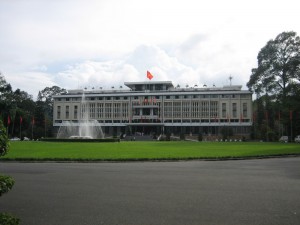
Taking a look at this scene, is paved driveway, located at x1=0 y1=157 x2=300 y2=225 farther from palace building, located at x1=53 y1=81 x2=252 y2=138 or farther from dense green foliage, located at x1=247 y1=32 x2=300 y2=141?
palace building, located at x1=53 y1=81 x2=252 y2=138

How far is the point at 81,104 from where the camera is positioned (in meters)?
109

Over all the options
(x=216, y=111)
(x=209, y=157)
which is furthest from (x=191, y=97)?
(x=209, y=157)

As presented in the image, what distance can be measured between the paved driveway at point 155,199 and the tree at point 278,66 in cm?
4622

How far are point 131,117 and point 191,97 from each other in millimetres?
21147

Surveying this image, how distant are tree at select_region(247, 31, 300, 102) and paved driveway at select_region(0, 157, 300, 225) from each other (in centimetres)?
4622

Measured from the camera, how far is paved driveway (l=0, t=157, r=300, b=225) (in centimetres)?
699

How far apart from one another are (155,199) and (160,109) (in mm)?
98828

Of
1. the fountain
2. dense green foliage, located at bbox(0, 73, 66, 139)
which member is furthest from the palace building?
dense green foliage, located at bbox(0, 73, 66, 139)

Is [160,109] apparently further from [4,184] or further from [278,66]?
[4,184]

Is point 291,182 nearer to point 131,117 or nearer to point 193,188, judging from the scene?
point 193,188

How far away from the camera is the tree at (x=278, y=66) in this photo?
54969 mm

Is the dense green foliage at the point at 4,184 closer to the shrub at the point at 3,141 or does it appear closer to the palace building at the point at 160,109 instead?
the shrub at the point at 3,141

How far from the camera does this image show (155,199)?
8914mm

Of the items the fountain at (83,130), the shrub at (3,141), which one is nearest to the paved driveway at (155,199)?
the shrub at (3,141)
